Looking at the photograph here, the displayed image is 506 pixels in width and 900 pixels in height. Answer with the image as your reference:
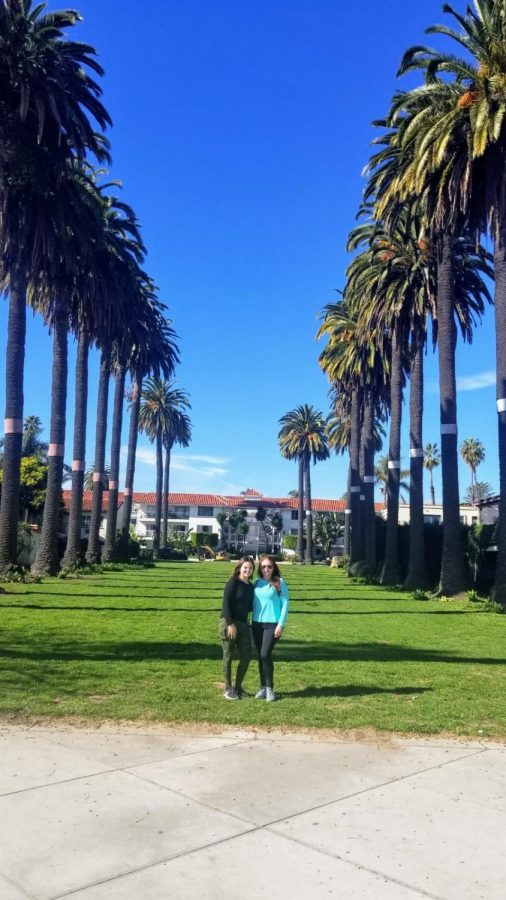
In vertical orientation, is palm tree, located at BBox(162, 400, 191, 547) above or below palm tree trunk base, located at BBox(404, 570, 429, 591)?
above

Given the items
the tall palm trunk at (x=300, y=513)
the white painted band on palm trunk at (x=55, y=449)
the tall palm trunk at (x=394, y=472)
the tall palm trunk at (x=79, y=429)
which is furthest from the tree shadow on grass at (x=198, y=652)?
the tall palm trunk at (x=300, y=513)

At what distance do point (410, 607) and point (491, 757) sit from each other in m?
15.7

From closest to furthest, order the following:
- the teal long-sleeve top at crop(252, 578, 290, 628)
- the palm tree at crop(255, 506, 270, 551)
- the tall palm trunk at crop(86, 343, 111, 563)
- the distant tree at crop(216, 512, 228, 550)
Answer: the teal long-sleeve top at crop(252, 578, 290, 628)
the tall palm trunk at crop(86, 343, 111, 563)
the palm tree at crop(255, 506, 270, 551)
the distant tree at crop(216, 512, 228, 550)

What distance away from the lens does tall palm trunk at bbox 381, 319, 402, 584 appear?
31891 mm

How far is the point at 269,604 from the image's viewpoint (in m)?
8.12

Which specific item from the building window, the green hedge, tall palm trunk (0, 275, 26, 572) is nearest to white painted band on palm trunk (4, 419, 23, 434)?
tall palm trunk (0, 275, 26, 572)

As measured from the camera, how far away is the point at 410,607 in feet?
71.3

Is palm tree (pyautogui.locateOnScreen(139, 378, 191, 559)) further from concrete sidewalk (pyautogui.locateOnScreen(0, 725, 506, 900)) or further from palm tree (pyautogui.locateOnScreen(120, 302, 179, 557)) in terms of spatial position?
concrete sidewalk (pyautogui.locateOnScreen(0, 725, 506, 900))

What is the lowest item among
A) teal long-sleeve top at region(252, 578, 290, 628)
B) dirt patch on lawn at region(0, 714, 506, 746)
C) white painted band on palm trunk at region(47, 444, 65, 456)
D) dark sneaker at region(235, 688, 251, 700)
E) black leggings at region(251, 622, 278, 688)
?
dirt patch on lawn at region(0, 714, 506, 746)

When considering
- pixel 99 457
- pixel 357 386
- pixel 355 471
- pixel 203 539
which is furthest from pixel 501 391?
pixel 203 539

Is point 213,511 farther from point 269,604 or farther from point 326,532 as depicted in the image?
point 269,604

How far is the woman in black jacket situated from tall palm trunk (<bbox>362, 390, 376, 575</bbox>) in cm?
2892

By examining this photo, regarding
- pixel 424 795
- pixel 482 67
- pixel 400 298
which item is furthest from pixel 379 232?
pixel 424 795

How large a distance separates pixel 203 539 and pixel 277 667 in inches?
3252
